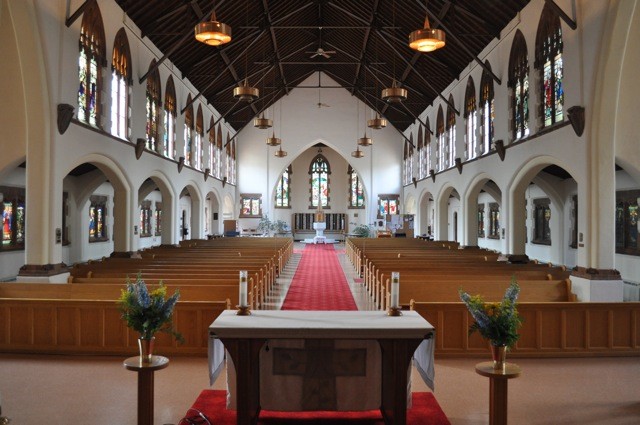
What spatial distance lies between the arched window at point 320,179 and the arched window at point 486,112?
66.1 feet

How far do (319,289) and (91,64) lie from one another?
7265mm

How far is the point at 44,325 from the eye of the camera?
7.15 metres

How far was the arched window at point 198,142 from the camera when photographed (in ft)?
69.4

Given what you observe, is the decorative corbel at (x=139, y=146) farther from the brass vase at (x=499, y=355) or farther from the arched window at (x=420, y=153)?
the arched window at (x=420, y=153)

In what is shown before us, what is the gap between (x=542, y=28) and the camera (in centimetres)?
1185

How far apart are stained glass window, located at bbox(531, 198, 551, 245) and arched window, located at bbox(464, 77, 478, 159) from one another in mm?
2702

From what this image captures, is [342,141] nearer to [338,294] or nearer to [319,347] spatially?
[338,294]

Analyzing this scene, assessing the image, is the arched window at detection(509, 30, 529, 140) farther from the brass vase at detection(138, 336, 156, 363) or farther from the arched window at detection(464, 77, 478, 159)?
the brass vase at detection(138, 336, 156, 363)

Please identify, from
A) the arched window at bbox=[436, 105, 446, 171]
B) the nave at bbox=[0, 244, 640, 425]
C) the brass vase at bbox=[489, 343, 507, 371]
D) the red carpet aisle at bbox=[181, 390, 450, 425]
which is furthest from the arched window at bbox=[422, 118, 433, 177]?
the brass vase at bbox=[489, 343, 507, 371]

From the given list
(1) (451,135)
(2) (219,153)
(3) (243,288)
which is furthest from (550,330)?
(2) (219,153)

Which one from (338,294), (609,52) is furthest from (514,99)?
(338,294)

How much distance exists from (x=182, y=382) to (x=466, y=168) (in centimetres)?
1398

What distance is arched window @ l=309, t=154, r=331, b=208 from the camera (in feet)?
118

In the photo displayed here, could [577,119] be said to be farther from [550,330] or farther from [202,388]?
[202,388]
